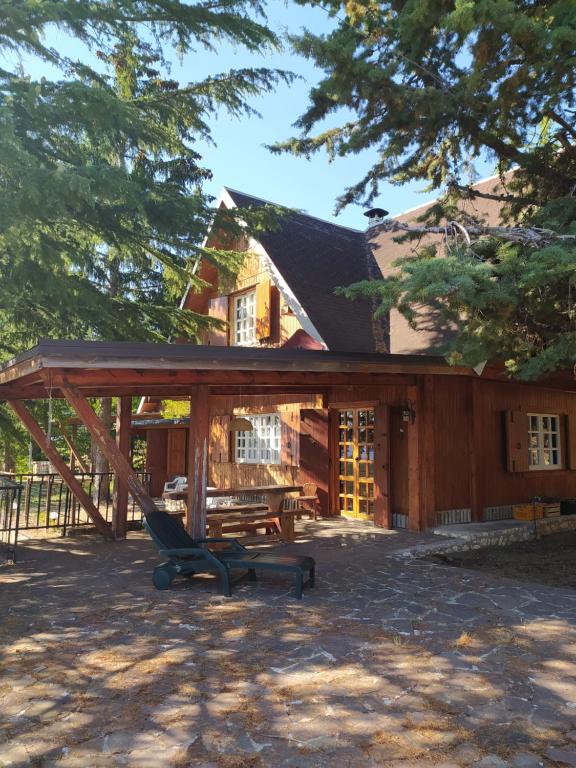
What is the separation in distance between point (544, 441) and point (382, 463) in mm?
4601

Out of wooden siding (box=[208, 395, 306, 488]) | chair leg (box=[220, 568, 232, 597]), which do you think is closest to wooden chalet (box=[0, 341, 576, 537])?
wooden siding (box=[208, 395, 306, 488])

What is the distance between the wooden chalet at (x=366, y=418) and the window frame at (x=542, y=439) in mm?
28

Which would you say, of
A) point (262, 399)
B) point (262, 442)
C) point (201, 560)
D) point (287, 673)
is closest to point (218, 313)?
point (262, 399)

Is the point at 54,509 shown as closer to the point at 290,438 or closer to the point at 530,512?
the point at 290,438

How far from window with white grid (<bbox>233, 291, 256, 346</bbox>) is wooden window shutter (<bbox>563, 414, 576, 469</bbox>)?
760 centimetres

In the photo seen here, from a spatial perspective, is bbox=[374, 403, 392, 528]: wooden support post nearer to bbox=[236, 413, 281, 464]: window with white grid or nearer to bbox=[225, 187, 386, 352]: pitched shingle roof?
bbox=[225, 187, 386, 352]: pitched shingle roof

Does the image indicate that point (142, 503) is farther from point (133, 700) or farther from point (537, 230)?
point (537, 230)

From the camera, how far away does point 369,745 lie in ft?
10.4

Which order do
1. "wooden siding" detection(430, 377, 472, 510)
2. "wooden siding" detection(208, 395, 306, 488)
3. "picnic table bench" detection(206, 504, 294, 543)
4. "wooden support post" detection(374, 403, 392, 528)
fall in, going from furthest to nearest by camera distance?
1. "wooden siding" detection(208, 395, 306, 488)
2. "wooden support post" detection(374, 403, 392, 528)
3. "wooden siding" detection(430, 377, 472, 510)
4. "picnic table bench" detection(206, 504, 294, 543)

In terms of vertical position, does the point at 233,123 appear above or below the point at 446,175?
above

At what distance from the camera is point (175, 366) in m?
6.52

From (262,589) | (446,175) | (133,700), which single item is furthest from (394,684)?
(446,175)

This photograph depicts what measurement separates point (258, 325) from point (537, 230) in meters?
7.59

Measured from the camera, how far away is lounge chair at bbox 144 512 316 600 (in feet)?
19.9
